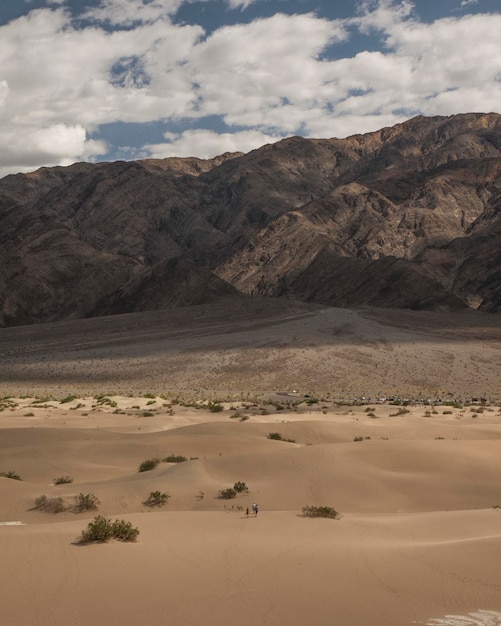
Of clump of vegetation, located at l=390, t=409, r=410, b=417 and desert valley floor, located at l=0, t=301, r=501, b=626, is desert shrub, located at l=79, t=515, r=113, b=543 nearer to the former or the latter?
desert valley floor, located at l=0, t=301, r=501, b=626

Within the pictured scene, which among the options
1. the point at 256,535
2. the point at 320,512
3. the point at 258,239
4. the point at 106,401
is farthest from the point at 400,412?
the point at 258,239

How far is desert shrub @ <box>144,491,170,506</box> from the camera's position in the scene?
39.2ft

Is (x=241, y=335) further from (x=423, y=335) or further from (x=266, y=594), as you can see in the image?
(x=266, y=594)

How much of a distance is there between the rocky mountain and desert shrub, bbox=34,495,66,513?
82.9 m

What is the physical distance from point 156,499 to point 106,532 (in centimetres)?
374

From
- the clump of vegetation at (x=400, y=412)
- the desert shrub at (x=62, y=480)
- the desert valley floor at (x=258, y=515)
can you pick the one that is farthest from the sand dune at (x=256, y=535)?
the clump of vegetation at (x=400, y=412)

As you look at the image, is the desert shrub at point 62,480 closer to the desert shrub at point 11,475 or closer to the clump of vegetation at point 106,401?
the desert shrub at point 11,475

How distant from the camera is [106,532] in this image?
8.36 metres

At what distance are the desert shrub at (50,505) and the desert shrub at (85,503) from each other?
0.81ft

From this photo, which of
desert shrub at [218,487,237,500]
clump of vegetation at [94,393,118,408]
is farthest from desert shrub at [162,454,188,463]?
clump of vegetation at [94,393,118,408]

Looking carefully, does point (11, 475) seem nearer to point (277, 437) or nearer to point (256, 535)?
point (277, 437)

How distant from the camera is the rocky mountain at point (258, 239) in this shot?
104562mm

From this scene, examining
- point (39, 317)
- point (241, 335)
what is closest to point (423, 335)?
point (241, 335)

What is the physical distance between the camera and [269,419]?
25.6 m
